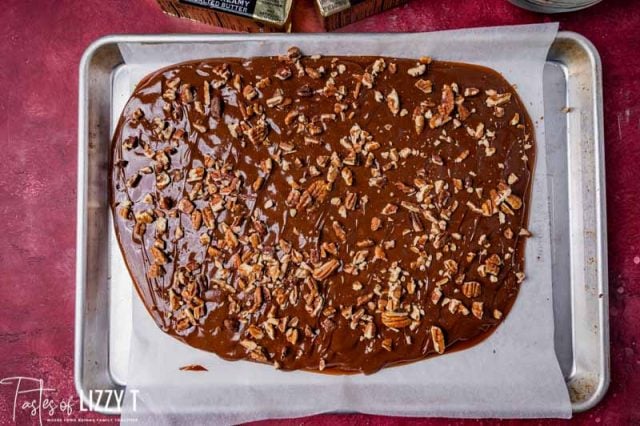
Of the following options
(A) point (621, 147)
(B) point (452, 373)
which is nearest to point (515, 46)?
(A) point (621, 147)

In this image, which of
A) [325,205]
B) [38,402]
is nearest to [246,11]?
[325,205]

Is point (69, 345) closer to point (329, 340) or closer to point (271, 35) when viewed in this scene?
point (329, 340)

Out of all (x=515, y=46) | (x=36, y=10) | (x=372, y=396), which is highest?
(x=36, y=10)

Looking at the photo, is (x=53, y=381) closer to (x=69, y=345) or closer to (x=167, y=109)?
(x=69, y=345)

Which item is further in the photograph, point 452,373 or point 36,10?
point 36,10

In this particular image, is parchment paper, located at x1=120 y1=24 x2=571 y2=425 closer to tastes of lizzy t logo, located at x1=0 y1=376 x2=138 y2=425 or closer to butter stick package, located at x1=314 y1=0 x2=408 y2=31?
butter stick package, located at x1=314 y1=0 x2=408 y2=31

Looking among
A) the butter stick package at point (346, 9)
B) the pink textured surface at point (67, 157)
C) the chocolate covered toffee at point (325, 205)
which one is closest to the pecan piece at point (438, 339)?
the chocolate covered toffee at point (325, 205)

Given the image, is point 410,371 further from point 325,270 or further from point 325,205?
point 325,205

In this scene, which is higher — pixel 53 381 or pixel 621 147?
pixel 621 147
